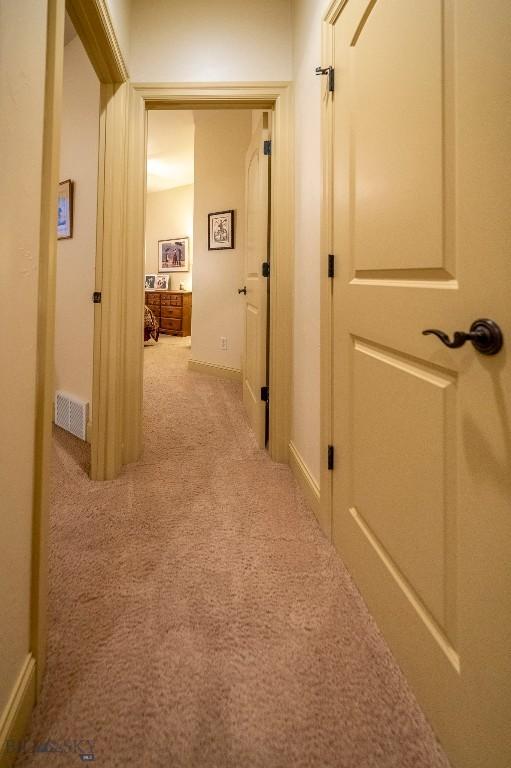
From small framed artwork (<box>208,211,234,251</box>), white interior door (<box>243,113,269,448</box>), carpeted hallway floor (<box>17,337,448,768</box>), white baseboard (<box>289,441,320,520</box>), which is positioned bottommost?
carpeted hallway floor (<box>17,337,448,768</box>)

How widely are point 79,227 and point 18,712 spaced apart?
8.21 feet

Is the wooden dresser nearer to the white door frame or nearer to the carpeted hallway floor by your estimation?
the white door frame

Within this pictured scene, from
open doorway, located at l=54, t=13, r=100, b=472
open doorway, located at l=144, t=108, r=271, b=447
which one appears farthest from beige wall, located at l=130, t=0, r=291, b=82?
open doorway, located at l=54, t=13, r=100, b=472

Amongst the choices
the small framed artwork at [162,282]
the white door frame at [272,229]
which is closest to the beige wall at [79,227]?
the white door frame at [272,229]

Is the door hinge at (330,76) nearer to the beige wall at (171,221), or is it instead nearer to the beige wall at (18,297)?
the beige wall at (18,297)

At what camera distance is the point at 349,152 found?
4.40ft

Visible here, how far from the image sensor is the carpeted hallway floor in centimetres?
82

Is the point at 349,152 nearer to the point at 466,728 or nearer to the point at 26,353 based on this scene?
the point at 26,353

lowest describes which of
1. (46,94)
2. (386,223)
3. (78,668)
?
(78,668)

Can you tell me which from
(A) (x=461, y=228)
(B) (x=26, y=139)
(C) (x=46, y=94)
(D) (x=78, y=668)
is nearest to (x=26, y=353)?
(B) (x=26, y=139)

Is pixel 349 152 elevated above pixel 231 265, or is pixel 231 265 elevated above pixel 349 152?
pixel 231 265

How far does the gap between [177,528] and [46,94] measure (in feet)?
4.62

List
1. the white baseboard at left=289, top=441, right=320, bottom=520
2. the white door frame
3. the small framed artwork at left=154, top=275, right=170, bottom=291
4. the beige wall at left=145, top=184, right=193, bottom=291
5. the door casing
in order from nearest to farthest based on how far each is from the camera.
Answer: the white baseboard at left=289, top=441, right=320, bottom=520
the door casing
the white door frame
the beige wall at left=145, top=184, right=193, bottom=291
the small framed artwork at left=154, top=275, right=170, bottom=291

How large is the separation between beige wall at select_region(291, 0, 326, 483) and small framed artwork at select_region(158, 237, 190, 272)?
597 centimetres
